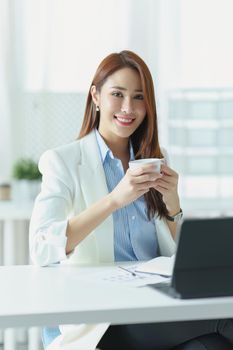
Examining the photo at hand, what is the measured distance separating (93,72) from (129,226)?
161 centimetres

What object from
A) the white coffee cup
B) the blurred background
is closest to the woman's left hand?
the white coffee cup

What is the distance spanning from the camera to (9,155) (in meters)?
3.81

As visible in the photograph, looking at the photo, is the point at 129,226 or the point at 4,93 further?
the point at 4,93

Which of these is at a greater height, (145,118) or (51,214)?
(145,118)

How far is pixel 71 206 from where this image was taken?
2332 mm

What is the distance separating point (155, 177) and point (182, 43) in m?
1.89

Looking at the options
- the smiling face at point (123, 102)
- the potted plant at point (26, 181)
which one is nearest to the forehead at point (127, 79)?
the smiling face at point (123, 102)

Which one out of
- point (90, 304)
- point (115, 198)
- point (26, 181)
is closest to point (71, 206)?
point (115, 198)

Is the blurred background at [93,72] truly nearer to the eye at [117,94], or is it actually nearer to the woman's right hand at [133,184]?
the eye at [117,94]

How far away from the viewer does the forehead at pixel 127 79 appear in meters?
2.39

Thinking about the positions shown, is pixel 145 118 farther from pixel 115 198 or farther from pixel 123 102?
pixel 115 198

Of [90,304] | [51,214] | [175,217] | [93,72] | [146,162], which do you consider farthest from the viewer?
[93,72]

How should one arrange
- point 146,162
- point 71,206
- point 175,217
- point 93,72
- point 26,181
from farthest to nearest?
1. point 93,72
2. point 26,181
3. point 175,217
4. point 71,206
5. point 146,162

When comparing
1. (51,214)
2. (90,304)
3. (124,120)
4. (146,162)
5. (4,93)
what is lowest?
(90,304)
